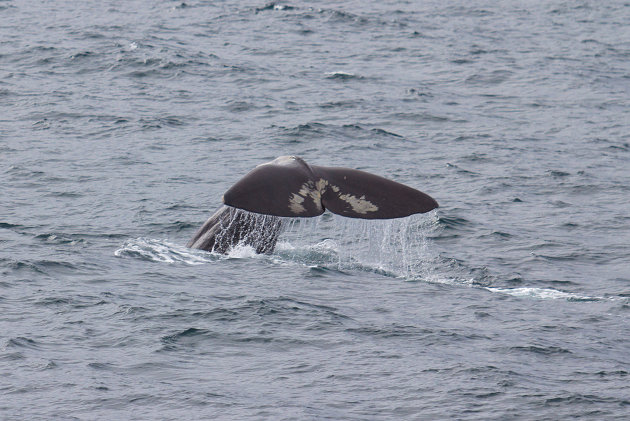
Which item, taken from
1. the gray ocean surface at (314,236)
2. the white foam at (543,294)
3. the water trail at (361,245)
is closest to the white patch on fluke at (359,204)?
the gray ocean surface at (314,236)

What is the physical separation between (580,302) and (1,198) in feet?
31.3

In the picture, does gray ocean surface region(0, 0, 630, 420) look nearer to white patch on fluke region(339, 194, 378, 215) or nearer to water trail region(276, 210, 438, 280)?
water trail region(276, 210, 438, 280)

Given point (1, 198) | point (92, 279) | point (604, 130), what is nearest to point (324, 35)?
point (604, 130)

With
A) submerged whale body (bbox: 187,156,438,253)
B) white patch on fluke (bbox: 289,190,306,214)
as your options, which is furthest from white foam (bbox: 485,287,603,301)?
white patch on fluke (bbox: 289,190,306,214)

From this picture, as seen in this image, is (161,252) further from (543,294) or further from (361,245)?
(543,294)

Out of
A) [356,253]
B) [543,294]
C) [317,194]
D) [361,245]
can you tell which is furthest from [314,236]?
[317,194]

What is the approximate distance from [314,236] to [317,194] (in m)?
6.31

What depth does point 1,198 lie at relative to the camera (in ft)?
62.2

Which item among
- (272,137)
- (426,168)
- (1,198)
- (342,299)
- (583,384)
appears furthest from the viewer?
(272,137)

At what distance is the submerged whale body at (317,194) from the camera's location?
33.8 feet

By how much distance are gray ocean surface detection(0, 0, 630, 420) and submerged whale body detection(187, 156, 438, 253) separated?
1715 mm

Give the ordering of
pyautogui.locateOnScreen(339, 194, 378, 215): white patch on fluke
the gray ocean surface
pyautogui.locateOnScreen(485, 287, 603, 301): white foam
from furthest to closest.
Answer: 1. pyautogui.locateOnScreen(485, 287, 603, 301): white foam
2. the gray ocean surface
3. pyautogui.locateOnScreen(339, 194, 378, 215): white patch on fluke

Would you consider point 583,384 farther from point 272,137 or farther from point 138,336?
point 272,137

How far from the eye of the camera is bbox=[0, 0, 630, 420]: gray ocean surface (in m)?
11.3
